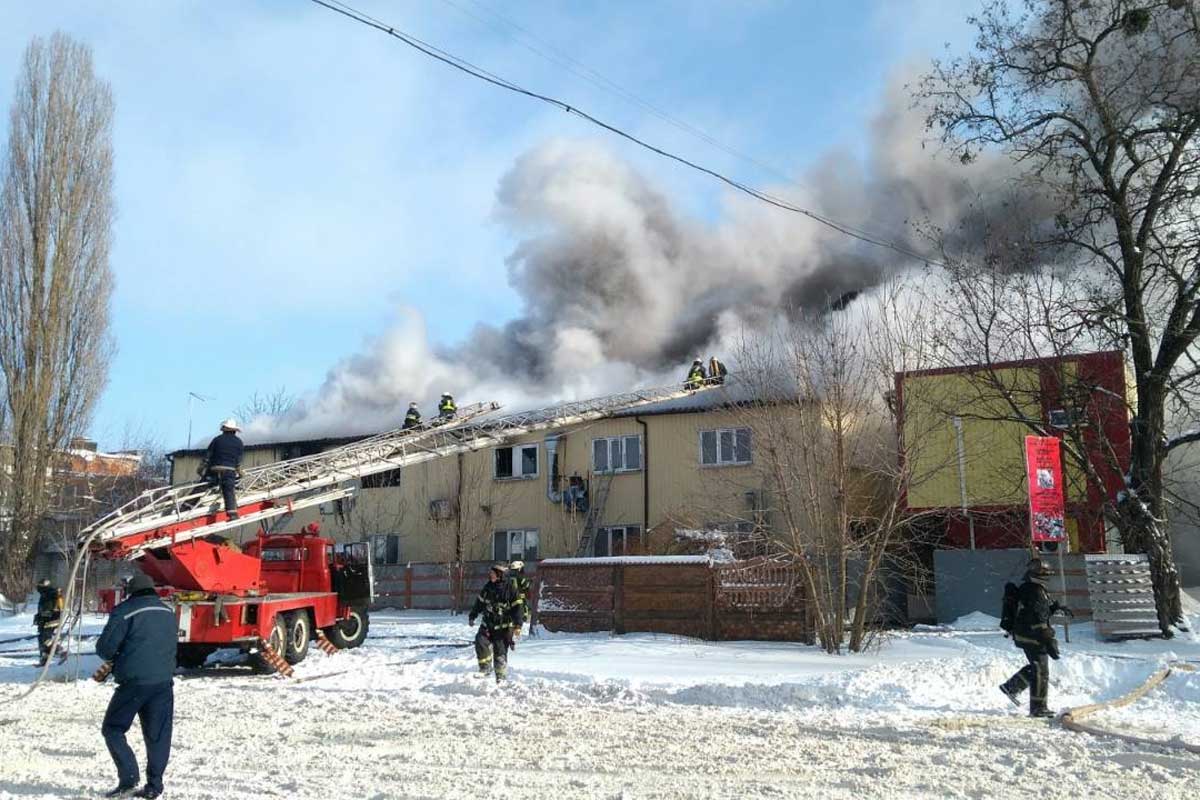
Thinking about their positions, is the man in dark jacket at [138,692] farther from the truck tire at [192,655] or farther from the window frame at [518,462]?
the window frame at [518,462]

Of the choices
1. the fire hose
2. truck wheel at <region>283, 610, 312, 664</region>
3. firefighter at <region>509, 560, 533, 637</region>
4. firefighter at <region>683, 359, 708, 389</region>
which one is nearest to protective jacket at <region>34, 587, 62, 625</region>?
truck wheel at <region>283, 610, 312, 664</region>

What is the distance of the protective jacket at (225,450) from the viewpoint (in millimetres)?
13703

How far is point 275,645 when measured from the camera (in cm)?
1381

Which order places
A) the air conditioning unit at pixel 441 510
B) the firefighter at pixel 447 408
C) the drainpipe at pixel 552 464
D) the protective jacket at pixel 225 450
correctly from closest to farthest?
the protective jacket at pixel 225 450
the firefighter at pixel 447 408
the drainpipe at pixel 552 464
the air conditioning unit at pixel 441 510

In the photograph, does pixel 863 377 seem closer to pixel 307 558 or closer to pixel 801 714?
pixel 801 714

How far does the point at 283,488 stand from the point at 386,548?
54.8ft

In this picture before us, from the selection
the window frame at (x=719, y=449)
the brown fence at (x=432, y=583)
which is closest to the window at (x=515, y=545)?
the brown fence at (x=432, y=583)

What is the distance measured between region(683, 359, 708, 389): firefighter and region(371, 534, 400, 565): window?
34.5 feet

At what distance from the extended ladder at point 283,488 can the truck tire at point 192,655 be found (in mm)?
1592

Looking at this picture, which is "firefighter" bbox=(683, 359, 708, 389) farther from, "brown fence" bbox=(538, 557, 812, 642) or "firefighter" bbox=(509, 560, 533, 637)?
"firefighter" bbox=(509, 560, 533, 637)

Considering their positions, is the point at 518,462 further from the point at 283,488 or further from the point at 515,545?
the point at 283,488

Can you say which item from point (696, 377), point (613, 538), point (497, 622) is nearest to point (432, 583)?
point (613, 538)

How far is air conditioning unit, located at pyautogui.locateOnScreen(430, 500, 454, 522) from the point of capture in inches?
1215

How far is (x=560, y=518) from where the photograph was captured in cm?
3019
